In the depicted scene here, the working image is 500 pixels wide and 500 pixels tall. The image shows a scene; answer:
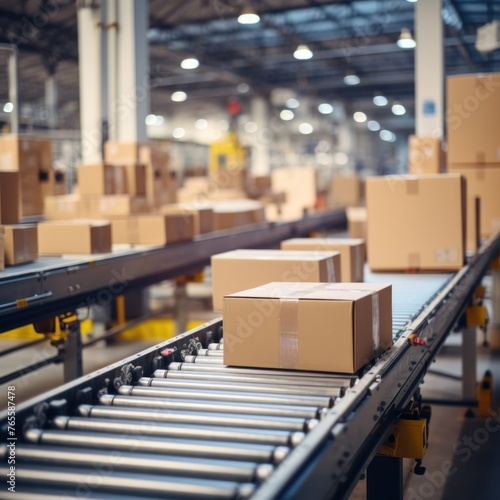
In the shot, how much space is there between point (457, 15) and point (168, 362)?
13.6 meters

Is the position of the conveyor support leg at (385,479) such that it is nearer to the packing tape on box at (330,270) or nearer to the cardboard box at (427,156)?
the packing tape on box at (330,270)

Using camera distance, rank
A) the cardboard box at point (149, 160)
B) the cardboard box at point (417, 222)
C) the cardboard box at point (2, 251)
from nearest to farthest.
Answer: the cardboard box at point (2, 251) < the cardboard box at point (417, 222) < the cardboard box at point (149, 160)

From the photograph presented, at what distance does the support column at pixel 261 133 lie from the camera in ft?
72.4

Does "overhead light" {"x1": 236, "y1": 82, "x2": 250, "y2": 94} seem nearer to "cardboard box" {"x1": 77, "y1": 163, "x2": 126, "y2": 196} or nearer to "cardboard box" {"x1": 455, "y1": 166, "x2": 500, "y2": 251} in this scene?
"cardboard box" {"x1": 455, "y1": 166, "x2": 500, "y2": 251}

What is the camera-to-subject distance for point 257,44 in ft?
53.7

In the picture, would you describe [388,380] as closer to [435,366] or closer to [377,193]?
[377,193]

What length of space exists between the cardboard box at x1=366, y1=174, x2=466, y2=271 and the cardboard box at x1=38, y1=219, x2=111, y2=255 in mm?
1885

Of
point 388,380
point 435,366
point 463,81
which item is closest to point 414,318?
point 388,380

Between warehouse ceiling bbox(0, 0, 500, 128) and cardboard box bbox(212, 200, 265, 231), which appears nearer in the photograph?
cardboard box bbox(212, 200, 265, 231)

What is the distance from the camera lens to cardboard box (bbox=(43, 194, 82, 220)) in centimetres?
611

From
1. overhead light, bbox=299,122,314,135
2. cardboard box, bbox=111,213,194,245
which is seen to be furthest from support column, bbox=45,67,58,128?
overhead light, bbox=299,122,314,135

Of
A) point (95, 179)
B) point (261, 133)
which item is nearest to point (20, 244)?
point (95, 179)

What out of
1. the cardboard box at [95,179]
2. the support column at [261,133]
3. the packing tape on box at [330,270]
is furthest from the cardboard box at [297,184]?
the support column at [261,133]

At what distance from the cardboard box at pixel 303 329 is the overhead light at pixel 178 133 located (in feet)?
88.0
